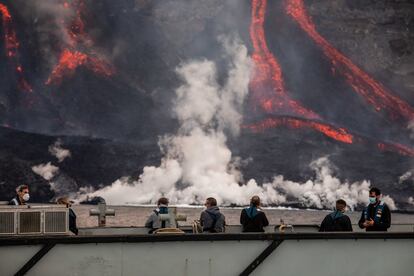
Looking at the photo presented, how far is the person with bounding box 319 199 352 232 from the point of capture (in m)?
16.0

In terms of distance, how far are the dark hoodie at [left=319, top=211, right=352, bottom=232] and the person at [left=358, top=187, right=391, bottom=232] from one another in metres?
0.87

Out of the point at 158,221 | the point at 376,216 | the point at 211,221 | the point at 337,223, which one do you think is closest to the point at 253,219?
the point at 211,221

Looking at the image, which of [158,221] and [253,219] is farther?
[158,221]

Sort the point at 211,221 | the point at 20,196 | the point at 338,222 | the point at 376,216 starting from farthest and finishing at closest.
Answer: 1. the point at 376,216
2. the point at 211,221
3. the point at 20,196
4. the point at 338,222

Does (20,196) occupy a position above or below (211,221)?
above

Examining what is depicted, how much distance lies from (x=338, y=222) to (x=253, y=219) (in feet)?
6.30

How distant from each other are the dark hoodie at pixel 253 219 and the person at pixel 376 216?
2409 millimetres

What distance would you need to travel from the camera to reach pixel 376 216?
16.8 m

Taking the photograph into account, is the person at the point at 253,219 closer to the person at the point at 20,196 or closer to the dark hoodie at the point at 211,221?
the dark hoodie at the point at 211,221

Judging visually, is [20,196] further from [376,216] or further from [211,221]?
[376,216]

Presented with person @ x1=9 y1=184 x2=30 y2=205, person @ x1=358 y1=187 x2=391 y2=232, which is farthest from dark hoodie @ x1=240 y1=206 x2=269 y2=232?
person @ x1=9 y1=184 x2=30 y2=205

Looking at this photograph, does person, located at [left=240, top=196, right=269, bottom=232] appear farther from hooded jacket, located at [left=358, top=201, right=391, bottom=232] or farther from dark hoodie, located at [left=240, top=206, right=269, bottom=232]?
hooded jacket, located at [left=358, top=201, right=391, bottom=232]

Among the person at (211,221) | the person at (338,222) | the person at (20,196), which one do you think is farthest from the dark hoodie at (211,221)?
the person at (20,196)

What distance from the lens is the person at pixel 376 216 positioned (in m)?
16.6
